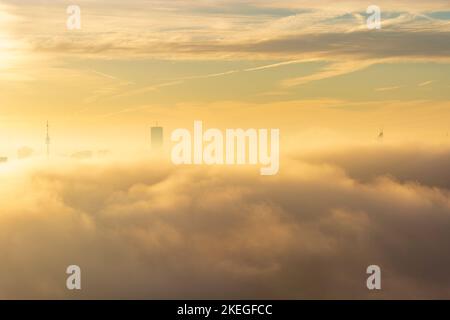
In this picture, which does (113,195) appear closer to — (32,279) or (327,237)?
(32,279)

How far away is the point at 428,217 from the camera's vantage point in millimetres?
102062

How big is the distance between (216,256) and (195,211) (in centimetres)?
590

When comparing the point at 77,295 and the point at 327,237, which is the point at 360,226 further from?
the point at 77,295

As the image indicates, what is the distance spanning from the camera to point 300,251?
9244 centimetres

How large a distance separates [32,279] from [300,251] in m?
41.6

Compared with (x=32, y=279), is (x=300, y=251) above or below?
above

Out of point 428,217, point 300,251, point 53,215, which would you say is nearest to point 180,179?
point 53,215

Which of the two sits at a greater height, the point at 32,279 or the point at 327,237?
the point at 327,237

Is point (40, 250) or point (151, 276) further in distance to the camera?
point (40, 250)
